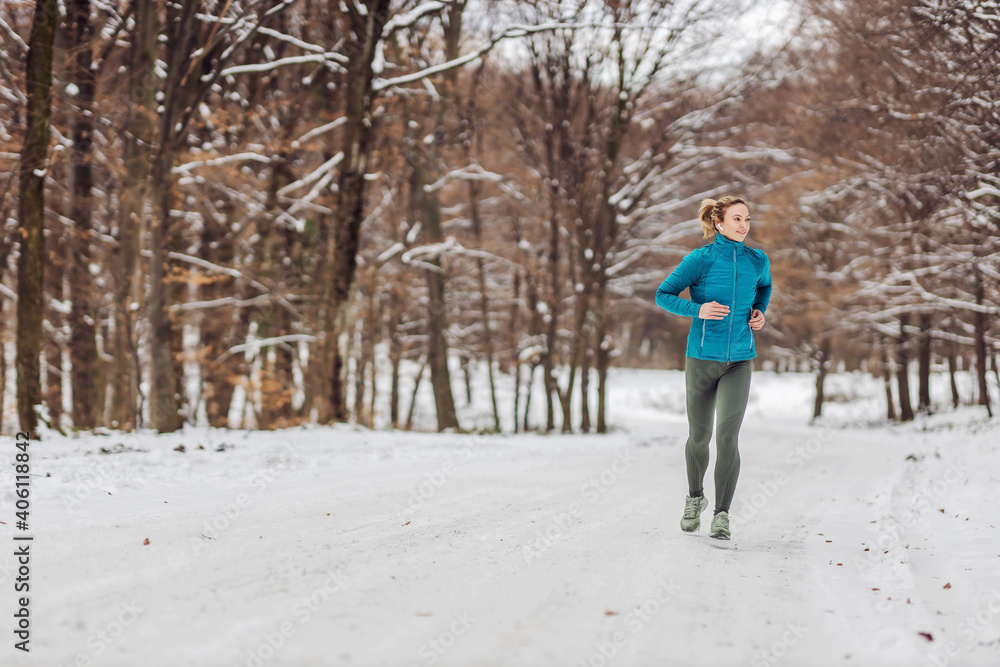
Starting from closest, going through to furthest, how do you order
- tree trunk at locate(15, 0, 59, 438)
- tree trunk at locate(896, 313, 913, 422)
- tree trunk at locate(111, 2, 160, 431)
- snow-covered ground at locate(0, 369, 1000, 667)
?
snow-covered ground at locate(0, 369, 1000, 667)
tree trunk at locate(15, 0, 59, 438)
tree trunk at locate(111, 2, 160, 431)
tree trunk at locate(896, 313, 913, 422)

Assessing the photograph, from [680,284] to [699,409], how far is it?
80cm

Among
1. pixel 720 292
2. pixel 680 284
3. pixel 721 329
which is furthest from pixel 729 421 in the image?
pixel 680 284

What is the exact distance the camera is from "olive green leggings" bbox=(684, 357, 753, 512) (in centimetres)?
401

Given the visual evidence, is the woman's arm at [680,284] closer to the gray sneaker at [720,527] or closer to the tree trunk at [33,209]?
the gray sneaker at [720,527]

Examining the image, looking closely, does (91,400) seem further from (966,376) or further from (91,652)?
(966,376)

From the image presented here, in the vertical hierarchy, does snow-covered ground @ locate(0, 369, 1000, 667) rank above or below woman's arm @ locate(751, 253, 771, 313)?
below

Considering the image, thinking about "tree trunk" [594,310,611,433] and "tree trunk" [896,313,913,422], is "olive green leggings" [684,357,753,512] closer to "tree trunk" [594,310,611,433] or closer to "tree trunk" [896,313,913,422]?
"tree trunk" [594,310,611,433]

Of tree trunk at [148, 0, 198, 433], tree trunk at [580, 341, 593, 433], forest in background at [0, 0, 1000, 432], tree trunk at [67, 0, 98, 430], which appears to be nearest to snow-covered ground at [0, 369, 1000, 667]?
tree trunk at [148, 0, 198, 433]

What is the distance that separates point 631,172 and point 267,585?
1488cm

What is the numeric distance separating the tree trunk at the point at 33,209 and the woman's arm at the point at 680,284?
6.79m

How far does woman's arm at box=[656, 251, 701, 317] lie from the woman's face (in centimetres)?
24

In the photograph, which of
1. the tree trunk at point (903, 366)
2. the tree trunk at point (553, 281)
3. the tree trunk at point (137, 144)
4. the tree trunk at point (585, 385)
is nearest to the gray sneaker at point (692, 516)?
the tree trunk at point (137, 144)

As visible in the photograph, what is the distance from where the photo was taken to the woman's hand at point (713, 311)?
3881 millimetres

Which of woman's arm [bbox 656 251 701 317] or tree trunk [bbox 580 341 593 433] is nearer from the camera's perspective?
woman's arm [bbox 656 251 701 317]
